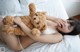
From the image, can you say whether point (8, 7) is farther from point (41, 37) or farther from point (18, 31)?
point (41, 37)

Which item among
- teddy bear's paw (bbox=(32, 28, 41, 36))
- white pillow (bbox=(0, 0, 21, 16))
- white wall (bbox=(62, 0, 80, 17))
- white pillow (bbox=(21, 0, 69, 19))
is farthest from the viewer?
white wall (bbox=(62, 0, 80, 17))

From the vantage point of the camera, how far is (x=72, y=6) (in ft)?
8.82

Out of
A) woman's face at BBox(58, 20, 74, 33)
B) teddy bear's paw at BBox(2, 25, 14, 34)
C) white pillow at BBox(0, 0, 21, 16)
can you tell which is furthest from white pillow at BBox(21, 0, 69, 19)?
teddy bear's paw at BBox(2, 25, 14, 34)

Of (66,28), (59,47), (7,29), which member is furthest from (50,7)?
(7,29)

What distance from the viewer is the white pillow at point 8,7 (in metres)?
1.71

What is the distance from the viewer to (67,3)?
8.58 ft

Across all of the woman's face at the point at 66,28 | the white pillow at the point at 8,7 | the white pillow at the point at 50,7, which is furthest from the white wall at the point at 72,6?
the woman's face at the point at 66,28

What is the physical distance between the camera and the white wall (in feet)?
8.58

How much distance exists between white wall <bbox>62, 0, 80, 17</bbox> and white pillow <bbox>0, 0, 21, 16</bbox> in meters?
1.04

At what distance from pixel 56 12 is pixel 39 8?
0.21 meters

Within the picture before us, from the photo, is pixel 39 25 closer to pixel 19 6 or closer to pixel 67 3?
pixel 19 6

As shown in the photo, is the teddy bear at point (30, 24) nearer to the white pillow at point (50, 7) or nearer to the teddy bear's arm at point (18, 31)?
the teddy bear's arm at point (18, 31)

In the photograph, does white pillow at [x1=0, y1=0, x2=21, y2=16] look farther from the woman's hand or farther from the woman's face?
the woman's face

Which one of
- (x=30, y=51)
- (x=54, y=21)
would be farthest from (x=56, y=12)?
(x=30, y=51)
